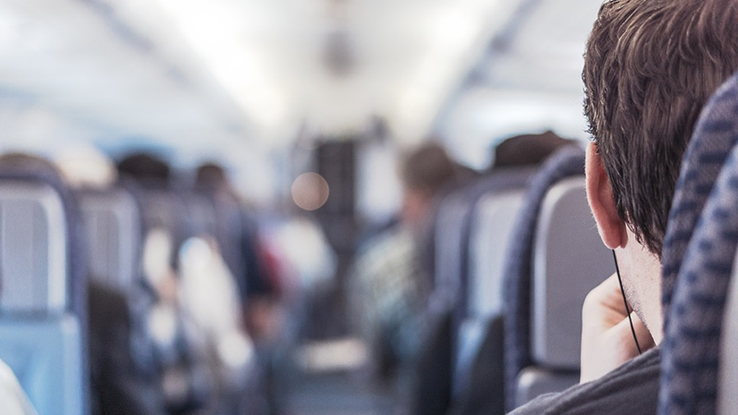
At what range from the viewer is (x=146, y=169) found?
368cm

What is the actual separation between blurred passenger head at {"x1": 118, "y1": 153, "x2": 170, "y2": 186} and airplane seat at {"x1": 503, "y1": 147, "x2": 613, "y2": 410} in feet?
9.31

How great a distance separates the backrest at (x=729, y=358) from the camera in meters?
0.35

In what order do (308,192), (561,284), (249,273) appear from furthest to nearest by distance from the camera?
(308,192), (249,273), (561,284)

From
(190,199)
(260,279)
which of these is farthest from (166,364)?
(260,279)

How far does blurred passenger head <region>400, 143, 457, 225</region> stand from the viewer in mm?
3703

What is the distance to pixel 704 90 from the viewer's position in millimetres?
463

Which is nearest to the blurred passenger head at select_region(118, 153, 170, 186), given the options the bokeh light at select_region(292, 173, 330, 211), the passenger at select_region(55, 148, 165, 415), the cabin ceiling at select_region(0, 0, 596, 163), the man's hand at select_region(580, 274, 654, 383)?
the cabin ceiling at select_region(0, 0, 596, 163)

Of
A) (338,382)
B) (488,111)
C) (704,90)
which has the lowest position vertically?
(338,382)

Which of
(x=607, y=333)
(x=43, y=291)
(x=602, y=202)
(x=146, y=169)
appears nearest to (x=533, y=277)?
(x=607, y=333)

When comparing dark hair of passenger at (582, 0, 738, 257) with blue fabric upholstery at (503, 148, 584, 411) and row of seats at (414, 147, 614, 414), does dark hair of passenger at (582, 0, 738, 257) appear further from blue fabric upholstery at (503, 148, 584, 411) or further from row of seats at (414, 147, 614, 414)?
blue fabric upholstery at (503, 148, 584, 411)

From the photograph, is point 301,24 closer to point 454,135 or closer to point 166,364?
point 454,135

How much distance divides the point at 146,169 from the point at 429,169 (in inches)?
52.9

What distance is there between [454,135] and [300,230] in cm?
235

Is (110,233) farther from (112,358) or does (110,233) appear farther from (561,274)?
(561,274)
